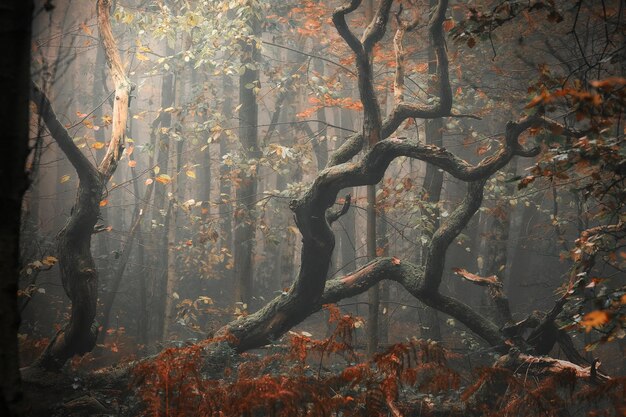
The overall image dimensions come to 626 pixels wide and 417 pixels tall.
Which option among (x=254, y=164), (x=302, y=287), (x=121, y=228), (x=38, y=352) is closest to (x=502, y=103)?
(x=254, y=164)

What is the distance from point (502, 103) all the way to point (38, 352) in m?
11.8

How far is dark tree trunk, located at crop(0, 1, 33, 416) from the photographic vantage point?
204 cm

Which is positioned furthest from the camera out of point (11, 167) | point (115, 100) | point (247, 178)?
point (247, 178)

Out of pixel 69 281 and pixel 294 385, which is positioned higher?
pixel 69 281

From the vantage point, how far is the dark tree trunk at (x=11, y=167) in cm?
204

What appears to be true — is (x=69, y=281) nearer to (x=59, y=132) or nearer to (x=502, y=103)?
(x=59, y=132)

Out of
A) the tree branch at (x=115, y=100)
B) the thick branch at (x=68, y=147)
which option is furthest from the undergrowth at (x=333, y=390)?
the tree branch at (x=115, y=100)

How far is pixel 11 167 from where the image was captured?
2068mm

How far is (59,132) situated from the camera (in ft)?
21.8

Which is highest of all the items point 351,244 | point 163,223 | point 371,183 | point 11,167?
point 371,183

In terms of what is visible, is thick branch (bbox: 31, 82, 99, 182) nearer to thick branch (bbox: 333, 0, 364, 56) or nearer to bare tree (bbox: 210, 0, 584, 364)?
bare tree (bbox: 210, 0, 584, 364)

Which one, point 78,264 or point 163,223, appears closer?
point 78,264

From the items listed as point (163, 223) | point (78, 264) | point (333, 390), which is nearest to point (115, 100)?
point (78, 264)

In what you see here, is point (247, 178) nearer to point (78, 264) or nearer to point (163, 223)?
point (78, 264)
